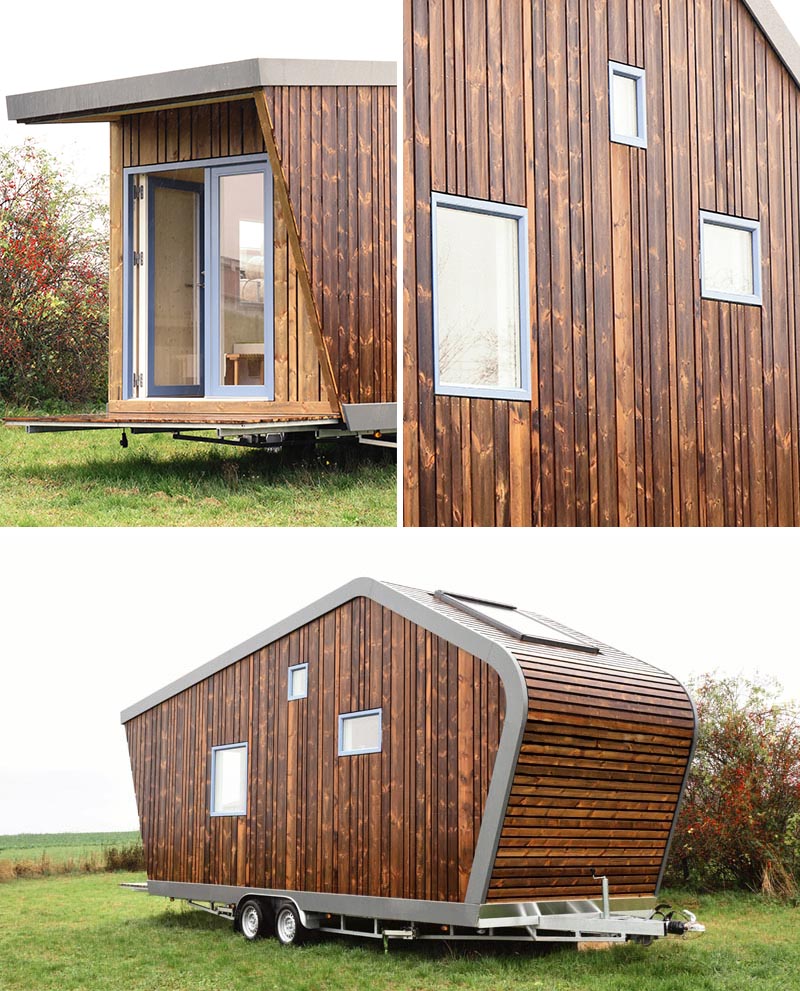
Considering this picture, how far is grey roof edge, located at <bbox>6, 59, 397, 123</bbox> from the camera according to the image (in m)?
9.38

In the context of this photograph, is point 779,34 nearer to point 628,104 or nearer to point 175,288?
point 628,104

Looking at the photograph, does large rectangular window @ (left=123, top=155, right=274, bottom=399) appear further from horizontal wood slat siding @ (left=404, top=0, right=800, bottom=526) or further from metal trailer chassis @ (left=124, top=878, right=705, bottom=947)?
metal trailer chassis @ (left=124, top=878, right=705, bottom=947)

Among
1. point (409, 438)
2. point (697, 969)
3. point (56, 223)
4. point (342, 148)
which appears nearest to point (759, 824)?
point (697, 969)

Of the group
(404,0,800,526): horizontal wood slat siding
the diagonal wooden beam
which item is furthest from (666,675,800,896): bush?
the diagonal wooden beam

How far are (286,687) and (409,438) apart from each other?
3044mm

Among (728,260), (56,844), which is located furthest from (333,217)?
(56,844)

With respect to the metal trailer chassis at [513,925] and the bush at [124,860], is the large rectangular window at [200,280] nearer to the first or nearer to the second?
the metal trailer chassis at [513,925]

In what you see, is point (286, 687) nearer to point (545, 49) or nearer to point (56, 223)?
point (545, 49)

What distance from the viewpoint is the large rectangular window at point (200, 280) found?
34.7 feet

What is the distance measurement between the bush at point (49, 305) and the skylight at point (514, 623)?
759 centimetres

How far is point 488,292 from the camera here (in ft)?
26.2

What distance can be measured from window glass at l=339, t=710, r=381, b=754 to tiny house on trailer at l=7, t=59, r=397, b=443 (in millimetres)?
2449

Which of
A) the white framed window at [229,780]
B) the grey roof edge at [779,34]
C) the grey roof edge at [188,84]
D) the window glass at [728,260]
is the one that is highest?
the grey roof edge at [779,34]

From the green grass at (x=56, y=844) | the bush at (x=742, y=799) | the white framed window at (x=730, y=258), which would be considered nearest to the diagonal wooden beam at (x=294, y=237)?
the white framed window at (x=730, y=258)
